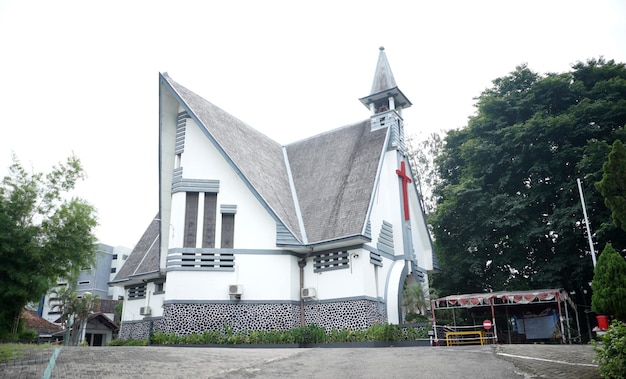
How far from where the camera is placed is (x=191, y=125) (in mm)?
21109

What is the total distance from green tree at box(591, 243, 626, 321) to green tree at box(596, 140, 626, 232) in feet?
4.35

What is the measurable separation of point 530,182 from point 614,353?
657 inches

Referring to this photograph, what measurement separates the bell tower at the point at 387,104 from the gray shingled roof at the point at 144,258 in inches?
448

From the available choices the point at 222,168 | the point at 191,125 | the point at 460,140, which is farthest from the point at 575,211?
the point at 191,125

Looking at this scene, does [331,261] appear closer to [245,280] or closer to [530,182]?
[245,280]

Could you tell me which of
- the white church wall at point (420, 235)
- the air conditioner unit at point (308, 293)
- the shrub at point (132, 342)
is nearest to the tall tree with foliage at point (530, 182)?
the white church wall at point (420, 235)

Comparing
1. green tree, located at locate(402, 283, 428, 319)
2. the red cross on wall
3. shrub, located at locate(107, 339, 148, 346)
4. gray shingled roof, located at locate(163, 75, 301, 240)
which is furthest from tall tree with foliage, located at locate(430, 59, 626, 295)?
shrub, located at locate(107, 339, 148, 346)

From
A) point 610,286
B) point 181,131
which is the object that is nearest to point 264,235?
point 181,131

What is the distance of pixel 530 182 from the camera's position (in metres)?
23.0

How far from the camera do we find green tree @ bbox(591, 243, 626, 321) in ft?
47.6

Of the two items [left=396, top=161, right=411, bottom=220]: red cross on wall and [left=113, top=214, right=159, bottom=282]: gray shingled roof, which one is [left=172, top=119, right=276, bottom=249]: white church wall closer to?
[left=113, top=214, right=159, bottom=282]: gray shingled roof

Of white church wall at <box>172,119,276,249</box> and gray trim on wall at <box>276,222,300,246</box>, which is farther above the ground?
white church wall at <box>172,119,276,249</box>

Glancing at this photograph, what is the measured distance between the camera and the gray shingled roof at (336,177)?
19.8 meters

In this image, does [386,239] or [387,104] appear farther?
[387,104]
